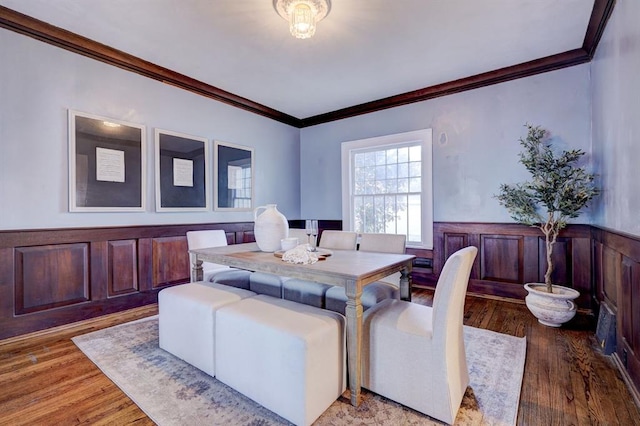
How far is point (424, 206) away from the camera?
4.14m

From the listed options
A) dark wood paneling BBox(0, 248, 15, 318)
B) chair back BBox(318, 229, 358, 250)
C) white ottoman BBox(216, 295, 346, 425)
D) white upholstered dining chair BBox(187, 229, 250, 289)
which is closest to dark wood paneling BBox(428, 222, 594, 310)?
chair back BBox(318, 229, 358, 250)

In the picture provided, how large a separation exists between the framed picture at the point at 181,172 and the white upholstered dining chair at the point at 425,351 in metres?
2.85

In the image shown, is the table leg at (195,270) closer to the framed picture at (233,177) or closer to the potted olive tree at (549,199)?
the framed picture at (233,177)

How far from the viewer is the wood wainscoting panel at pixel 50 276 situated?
2541mm

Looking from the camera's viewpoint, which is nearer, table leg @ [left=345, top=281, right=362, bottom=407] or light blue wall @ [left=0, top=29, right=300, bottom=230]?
table leg @ [left=345, top=281, right=362, bottom=407]

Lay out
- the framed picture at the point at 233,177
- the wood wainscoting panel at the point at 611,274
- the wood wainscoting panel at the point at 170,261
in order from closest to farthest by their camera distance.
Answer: the wood wainscoting panel at the point at 611,274 < the wood wainscoting panel at the point at 170,261 < the framed picture at the point at 233,177

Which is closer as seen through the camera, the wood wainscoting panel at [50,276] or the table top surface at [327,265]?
the table top surface at [327,265]

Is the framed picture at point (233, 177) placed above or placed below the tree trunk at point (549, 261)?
above

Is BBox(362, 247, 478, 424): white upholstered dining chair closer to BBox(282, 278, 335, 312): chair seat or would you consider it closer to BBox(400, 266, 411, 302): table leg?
BBox(400, 266, 411, 302): table leg

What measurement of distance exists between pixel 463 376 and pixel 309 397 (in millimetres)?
909

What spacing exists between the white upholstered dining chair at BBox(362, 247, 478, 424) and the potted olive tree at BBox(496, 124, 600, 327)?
1623 millimetres

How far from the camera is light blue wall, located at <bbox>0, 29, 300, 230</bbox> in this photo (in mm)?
2477

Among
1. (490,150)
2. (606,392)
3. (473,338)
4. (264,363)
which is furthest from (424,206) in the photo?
(264,363)

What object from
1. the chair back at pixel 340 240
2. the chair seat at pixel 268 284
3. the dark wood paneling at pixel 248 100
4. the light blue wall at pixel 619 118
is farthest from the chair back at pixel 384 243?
the dark wood paneling at pixel 248 100
